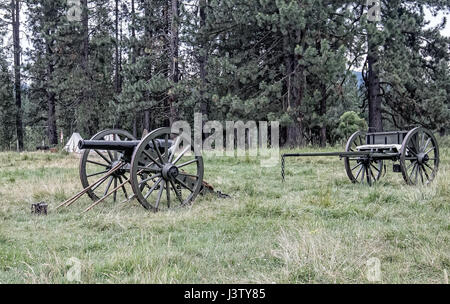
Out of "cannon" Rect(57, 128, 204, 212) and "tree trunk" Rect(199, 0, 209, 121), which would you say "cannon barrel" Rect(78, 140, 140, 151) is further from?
"tree trunk" Rect(199, 0, 209, 121)

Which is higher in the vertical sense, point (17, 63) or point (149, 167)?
point (17, 63)

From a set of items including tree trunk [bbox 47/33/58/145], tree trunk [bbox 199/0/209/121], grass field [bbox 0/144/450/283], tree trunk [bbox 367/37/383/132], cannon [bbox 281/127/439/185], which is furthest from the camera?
tree trunk [bbox 47/33/58/145]

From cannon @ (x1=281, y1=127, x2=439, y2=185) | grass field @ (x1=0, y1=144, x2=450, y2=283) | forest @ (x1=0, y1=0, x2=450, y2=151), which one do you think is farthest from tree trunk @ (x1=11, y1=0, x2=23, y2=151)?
cannon @ (x1=281, y1=127, x2=439, y2=185)

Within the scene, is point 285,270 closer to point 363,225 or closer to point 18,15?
point 363,225

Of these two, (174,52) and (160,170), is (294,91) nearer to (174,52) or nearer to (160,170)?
(174,52)

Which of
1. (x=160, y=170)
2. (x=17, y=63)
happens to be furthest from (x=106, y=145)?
(x=17, y=63)

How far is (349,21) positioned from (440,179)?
10695 millimetres

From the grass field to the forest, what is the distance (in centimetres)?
921

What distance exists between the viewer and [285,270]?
2781 mm

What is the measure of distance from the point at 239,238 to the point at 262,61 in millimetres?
13466

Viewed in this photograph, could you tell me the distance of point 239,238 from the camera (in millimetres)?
3859

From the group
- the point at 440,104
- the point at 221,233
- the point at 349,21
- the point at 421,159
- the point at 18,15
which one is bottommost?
the point at 221,233

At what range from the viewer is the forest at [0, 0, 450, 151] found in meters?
14.9
